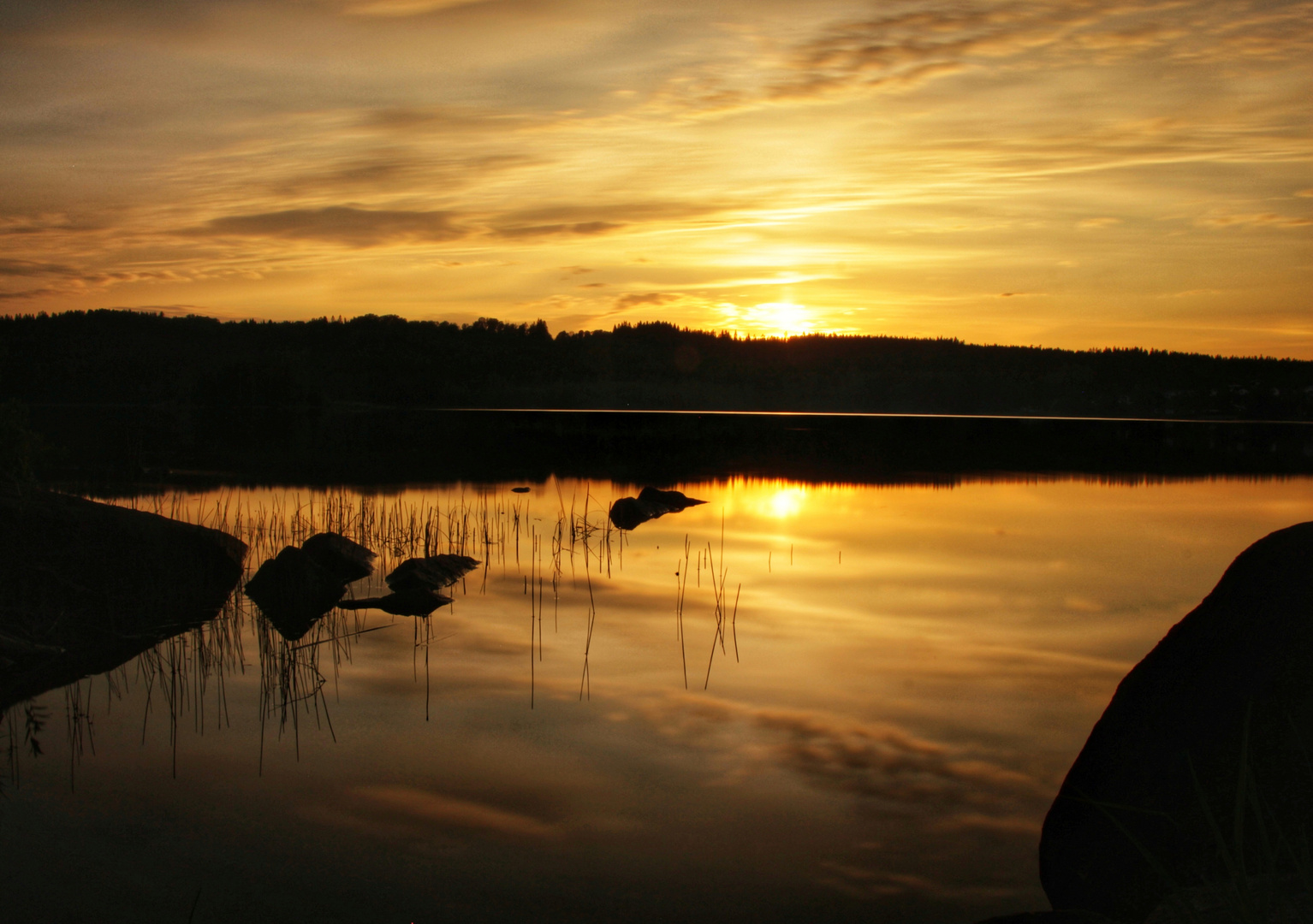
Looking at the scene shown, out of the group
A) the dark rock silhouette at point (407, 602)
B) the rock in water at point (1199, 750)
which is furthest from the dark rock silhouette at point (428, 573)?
the rock in water at point (1199, 750)

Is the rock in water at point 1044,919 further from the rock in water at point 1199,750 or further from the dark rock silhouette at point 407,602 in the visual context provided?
the dark rock silhouette at point 407,602

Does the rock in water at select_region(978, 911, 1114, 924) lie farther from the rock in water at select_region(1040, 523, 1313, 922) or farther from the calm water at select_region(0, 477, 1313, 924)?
the calm water at select_region(0, 477, 1313, 924)

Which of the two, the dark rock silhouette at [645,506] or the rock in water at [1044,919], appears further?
the dark rock silhouette at [645,506]

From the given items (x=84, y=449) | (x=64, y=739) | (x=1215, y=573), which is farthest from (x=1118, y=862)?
(x=84, y=449)

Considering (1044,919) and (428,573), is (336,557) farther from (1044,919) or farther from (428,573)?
(1044,919)

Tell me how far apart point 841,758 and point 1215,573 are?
1178 cm

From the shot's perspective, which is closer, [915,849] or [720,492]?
[915,849]

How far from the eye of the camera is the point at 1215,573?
15.5 m

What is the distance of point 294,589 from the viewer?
11.5 meters

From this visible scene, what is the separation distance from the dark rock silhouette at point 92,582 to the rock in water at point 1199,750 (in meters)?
8.34

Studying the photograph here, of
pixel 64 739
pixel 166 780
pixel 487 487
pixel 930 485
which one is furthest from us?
pixel 930 485

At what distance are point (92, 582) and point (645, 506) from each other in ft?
40.4

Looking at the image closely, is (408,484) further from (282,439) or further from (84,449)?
(282,439)

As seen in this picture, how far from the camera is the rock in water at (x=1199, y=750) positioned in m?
4.14
